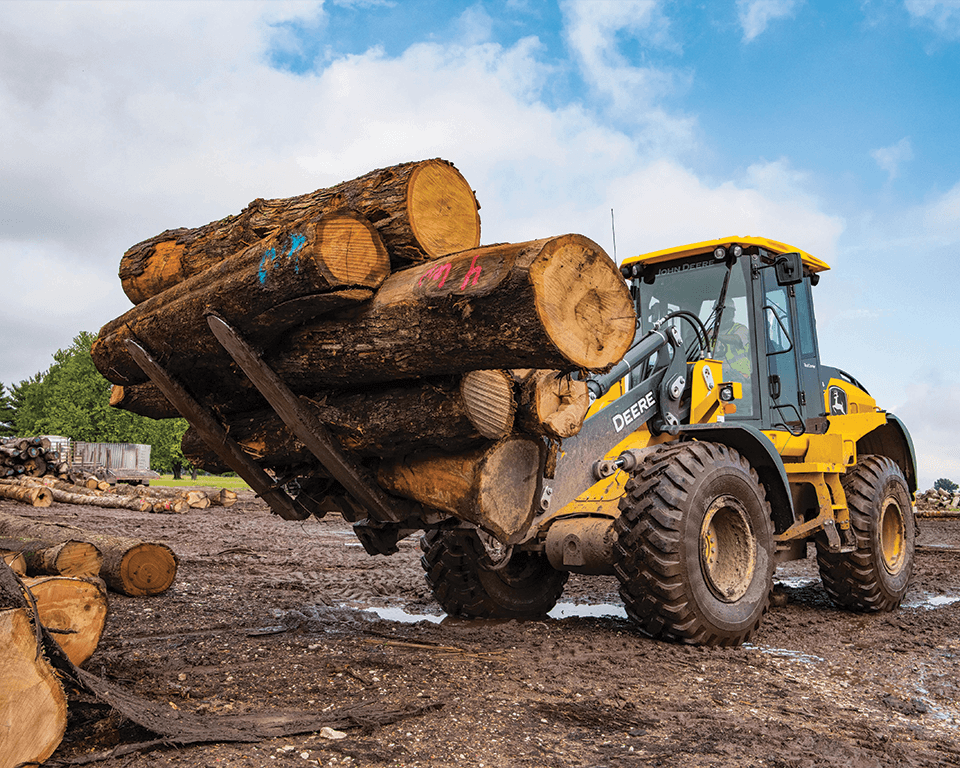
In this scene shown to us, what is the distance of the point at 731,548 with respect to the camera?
5496mm

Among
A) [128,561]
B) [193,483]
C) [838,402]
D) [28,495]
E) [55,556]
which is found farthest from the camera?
[193,483]

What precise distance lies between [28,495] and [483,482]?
15.2 metres

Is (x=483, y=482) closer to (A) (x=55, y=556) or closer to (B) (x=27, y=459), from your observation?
(A) (x=55, y=556)

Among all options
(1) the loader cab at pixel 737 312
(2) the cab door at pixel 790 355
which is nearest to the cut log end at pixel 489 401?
(1) the loader cab at pixel 737 312

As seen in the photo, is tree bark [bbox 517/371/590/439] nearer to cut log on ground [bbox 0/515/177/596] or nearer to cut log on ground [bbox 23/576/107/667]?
cut log on ground [bbox 23/576/107/667]

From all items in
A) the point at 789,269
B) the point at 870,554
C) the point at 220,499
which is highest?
the point at 789,269

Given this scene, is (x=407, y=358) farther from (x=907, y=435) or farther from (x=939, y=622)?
(x=907, y=435)

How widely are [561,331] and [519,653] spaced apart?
2515 millimetres

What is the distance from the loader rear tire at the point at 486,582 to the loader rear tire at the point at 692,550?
1288mm

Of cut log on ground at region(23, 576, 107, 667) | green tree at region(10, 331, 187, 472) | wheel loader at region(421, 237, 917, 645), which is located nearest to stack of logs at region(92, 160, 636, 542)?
wheel loader at region(421, 237, 917, 645)

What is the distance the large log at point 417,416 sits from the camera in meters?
3.64

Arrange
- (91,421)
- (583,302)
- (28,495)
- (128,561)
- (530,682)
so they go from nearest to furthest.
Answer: (583,302) < (530,682) < (128,561) < (28,495) < (91,421)

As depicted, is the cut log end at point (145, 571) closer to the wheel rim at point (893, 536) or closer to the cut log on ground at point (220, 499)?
the wheel rim at point (893, 536)

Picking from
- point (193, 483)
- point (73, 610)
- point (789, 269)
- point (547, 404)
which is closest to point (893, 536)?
point (789, 269)
